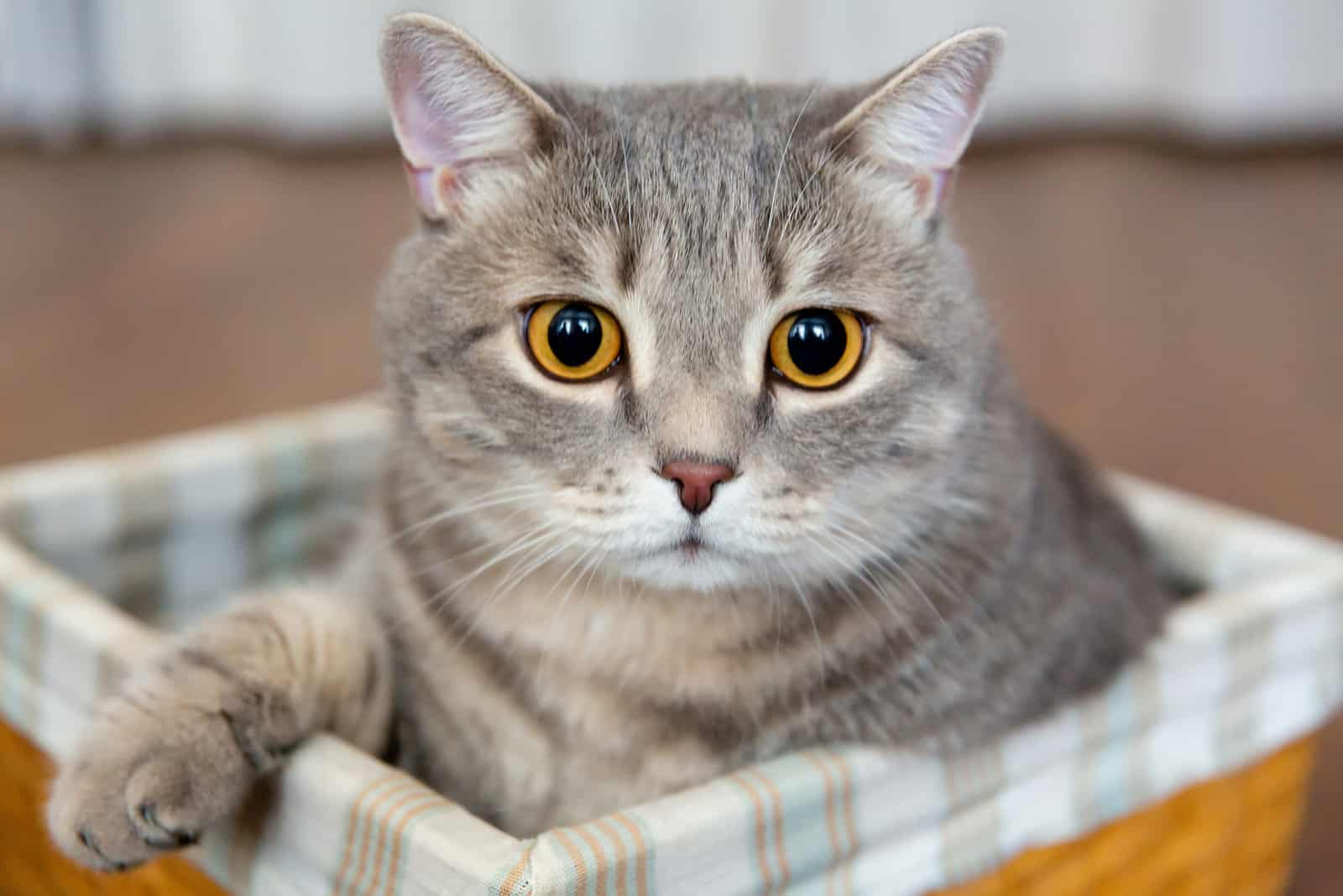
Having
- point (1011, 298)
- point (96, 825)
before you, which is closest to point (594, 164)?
point (96, 825)

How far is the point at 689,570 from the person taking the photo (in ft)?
2.99

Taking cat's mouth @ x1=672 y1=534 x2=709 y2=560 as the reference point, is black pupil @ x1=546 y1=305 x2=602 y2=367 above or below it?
above

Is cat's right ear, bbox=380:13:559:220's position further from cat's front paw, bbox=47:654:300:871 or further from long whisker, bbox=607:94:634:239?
cat's front paw, bbox=47:654:300:871

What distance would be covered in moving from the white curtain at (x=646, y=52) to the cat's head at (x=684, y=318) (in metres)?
2.96

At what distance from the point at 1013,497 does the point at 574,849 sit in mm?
506

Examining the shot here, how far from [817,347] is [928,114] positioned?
0.20 metres

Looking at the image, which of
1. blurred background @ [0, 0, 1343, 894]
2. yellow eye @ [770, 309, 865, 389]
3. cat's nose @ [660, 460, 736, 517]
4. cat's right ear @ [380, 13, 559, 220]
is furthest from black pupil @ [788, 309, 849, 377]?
blurred background @ [0, 0, 1343, 894]

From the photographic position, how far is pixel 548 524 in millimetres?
933

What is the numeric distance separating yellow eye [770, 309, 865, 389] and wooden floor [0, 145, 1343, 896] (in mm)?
906

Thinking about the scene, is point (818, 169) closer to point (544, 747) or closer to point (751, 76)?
point (544, 747)

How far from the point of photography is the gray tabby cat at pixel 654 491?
90 cm

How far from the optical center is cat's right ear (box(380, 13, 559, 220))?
37.1 inches

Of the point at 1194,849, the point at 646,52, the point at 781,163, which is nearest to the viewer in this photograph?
the point at 781,163

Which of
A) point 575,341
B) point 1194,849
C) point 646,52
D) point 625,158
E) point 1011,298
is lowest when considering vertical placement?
point 1011,298
